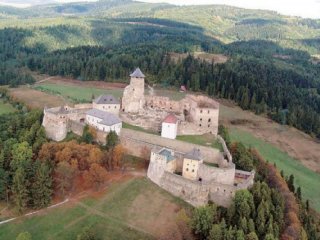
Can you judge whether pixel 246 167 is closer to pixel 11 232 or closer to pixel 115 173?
pixel 115 173

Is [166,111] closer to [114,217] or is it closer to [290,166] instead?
[114,217]

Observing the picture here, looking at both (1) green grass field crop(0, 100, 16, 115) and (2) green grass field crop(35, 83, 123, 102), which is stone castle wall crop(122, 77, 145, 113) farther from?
(2) green grass field crop(35, 83, 123, 102)

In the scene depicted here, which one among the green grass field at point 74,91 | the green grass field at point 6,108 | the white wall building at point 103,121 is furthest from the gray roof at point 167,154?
the green grass field at point 74,91

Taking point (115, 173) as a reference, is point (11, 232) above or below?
below

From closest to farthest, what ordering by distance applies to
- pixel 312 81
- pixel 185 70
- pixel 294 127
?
1. pixel 294 127
2. pixel 185 70
3. pixel 312 81

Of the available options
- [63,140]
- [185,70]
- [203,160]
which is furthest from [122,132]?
[185,70]

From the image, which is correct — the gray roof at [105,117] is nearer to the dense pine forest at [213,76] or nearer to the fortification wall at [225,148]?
the fortification wall at [225,148]
